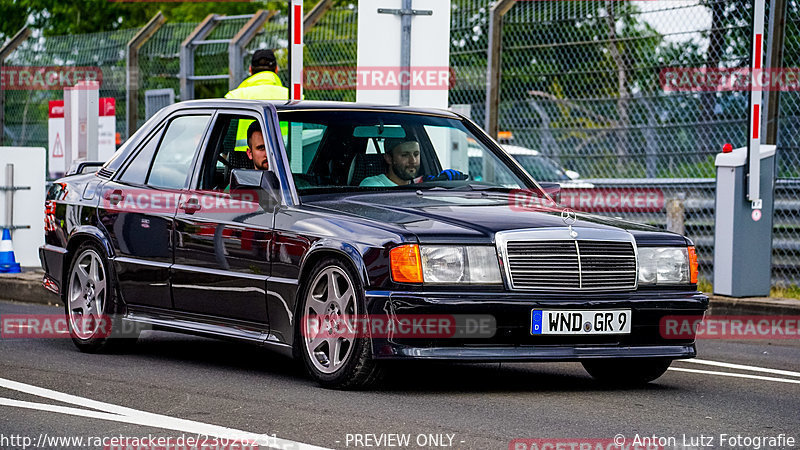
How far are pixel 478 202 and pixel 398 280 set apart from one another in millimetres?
1061

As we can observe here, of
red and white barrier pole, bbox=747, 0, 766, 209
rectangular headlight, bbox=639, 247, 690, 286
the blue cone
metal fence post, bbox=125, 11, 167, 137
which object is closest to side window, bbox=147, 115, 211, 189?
rectangular headlight, bbox=639, 247, 690, 286

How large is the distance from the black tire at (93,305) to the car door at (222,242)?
0.70m

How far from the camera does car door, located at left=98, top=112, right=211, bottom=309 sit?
880cm

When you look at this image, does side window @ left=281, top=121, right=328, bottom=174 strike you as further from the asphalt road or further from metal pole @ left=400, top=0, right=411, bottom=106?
metal pole @ left=400, top=0, right=411, bottom=106

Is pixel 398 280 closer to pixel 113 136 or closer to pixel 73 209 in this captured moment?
pixel 73 209

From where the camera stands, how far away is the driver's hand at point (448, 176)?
28.1ft

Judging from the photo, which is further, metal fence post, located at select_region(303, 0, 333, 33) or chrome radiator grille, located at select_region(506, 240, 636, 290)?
metal fence post, located at select_region(303, 0, 333, 33)

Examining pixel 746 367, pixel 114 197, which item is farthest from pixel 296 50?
pixel 746 367

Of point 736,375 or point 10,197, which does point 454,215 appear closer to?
point 736,375

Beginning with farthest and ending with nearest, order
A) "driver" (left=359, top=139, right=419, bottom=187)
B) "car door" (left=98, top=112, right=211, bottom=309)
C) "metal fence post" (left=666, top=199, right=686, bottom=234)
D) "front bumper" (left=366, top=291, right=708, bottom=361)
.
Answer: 1. "metal fence post" (left=666, top=199, right=686, bottom=234)
2. "car door" (left=98, top=112, right=211, bottom=309)
3. "driver" (left=359, top=139, right=419, bottom=187)
4. "front bumper" (left=366, top=291, right=708, bottom=361)

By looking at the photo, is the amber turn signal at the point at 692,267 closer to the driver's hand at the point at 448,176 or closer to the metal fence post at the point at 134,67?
the driver's hand at the point at 448,176

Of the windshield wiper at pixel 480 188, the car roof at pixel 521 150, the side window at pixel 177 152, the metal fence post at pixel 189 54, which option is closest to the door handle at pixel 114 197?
the side window at pixel 177 152

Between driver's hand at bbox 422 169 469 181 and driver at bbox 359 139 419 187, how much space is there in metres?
0.09

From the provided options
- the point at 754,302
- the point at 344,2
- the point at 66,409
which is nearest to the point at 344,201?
the point at 66,409
